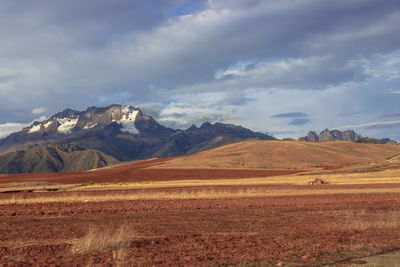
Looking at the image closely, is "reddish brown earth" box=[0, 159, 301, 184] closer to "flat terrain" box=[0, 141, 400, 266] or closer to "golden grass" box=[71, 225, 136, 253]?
"flat terrain" box=[0, 141, 400, 266]

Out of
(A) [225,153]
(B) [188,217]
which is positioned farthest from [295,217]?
(A) [225,153]

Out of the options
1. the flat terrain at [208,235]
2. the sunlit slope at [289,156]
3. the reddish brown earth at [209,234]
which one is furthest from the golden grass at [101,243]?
the sunlit slope at [289,156]

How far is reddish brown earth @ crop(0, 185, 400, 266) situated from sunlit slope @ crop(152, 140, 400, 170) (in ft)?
324

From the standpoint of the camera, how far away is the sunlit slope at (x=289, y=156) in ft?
423

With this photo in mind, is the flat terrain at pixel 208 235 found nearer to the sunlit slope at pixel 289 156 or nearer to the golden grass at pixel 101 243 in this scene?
the golden grass at pixel 101 243

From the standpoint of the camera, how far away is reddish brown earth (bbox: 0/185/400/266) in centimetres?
1343

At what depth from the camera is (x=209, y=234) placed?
1848cm

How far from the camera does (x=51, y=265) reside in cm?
1254

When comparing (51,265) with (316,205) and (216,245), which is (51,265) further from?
(316,205)

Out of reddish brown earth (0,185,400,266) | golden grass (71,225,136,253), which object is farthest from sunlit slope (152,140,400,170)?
golden grass (71,225,136,253)

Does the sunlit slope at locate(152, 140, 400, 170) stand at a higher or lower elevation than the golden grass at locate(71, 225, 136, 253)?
higher

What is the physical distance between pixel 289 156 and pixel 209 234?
12232 cm

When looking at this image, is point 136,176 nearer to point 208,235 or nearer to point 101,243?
point 208,235

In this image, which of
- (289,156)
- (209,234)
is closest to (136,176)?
(289,156)
